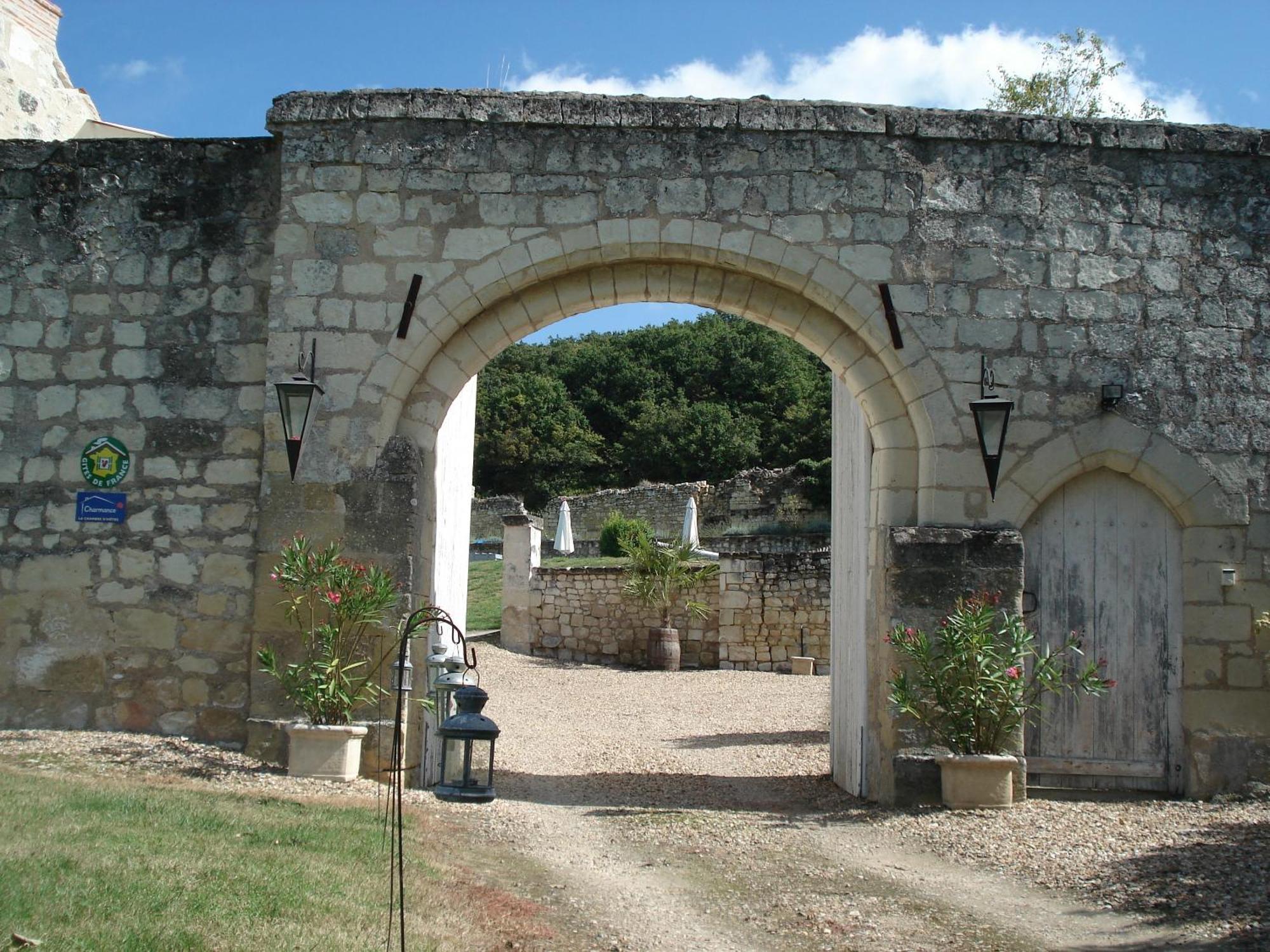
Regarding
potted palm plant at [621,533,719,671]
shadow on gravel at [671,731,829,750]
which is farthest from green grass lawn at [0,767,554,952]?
potted palm plant at [621,533,719,671]

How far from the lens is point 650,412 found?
40.7m

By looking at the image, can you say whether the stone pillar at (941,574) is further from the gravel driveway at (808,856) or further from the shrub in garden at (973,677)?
the gravel driveway at (808,856)

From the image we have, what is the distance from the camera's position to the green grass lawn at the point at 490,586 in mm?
18672

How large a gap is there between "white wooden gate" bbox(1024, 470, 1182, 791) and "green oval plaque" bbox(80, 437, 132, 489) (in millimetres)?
5131

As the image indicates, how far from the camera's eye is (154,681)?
22.1 ft

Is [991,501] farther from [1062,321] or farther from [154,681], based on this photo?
[154,681]

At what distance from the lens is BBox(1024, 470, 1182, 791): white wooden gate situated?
666 centimetres

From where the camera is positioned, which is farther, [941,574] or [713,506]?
[713,506]

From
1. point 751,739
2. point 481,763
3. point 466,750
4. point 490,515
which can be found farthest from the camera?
point 490,515

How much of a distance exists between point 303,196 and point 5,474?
7.73 ft

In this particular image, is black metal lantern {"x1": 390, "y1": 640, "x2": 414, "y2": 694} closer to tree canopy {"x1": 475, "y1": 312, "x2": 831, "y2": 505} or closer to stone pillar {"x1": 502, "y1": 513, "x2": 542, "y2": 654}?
stone pillar {"x1": 502, "y1": 513, "x2": 542, "y2": 654}

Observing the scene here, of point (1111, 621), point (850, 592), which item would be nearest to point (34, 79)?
point (850, 592)

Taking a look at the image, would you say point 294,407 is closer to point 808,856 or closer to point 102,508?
point 102,508

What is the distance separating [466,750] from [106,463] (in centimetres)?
423
